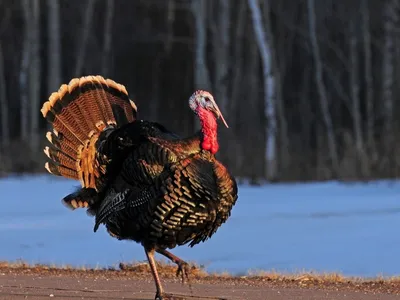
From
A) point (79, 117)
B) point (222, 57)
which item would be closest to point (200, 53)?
point (222, 57)

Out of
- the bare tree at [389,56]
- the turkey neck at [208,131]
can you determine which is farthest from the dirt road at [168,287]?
the bare tree at [389,56]

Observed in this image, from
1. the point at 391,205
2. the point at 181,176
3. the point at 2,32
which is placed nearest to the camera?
the point at 181,176

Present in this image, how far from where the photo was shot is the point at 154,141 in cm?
801

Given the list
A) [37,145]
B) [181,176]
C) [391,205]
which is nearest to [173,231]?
[181,176]

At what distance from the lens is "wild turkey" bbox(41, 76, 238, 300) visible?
7.69 metres

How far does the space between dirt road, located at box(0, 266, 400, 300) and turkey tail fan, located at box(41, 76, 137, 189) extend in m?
1.01

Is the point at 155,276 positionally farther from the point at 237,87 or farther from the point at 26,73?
the point at 237,87

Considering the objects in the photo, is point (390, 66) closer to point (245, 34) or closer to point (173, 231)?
point (245, 34)

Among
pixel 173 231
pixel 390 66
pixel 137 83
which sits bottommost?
pixel 137 83

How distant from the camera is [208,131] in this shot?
787 cm

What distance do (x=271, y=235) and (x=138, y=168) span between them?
7889mm

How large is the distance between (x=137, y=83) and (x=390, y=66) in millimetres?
14244

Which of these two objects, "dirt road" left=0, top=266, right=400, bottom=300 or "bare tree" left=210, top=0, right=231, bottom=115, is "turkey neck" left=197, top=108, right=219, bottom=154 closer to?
"dirt road" left=0, top=266, right=400, bottom=300

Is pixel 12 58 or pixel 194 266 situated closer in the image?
pixel 194 266
